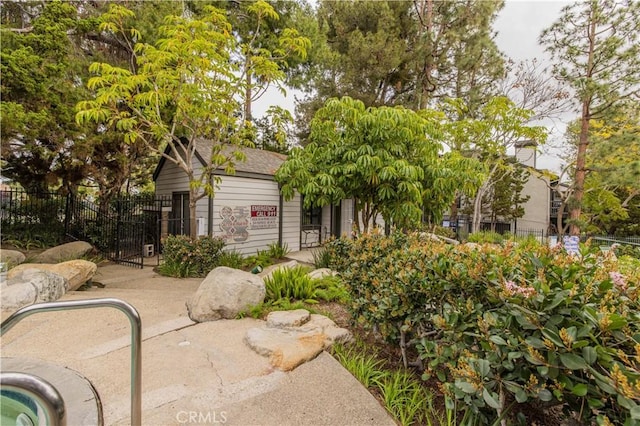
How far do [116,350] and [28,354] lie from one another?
2.78ft

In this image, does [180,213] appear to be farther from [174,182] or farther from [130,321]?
[130,321]

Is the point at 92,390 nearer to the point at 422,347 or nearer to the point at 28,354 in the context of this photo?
the point at 28,354

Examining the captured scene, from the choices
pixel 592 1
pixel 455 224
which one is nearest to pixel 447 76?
pixel 592 1

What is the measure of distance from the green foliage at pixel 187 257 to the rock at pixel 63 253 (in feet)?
8.31

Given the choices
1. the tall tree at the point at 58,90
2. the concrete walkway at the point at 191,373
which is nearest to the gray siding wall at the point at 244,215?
the tall tree at the point at 58,90

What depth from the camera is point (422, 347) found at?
2.26 meters

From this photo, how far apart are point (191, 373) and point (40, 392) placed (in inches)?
63.1

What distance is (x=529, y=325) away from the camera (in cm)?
145

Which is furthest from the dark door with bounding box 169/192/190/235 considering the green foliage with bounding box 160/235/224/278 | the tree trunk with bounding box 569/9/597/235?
the tree trunk with bounding box 569/9/597/235

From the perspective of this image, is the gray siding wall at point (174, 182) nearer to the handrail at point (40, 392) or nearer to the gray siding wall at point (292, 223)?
the gray siding wall at point (292, 223)

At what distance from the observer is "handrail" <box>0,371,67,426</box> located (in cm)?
117

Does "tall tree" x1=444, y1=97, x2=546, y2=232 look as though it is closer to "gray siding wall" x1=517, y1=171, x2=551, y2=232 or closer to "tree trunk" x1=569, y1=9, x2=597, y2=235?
"tree trunk" x1=569, y1=9, x2=597, y2=235

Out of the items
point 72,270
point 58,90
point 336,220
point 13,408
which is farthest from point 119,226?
point 336,220

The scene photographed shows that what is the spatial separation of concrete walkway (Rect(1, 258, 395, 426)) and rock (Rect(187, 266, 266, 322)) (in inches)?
5.7
